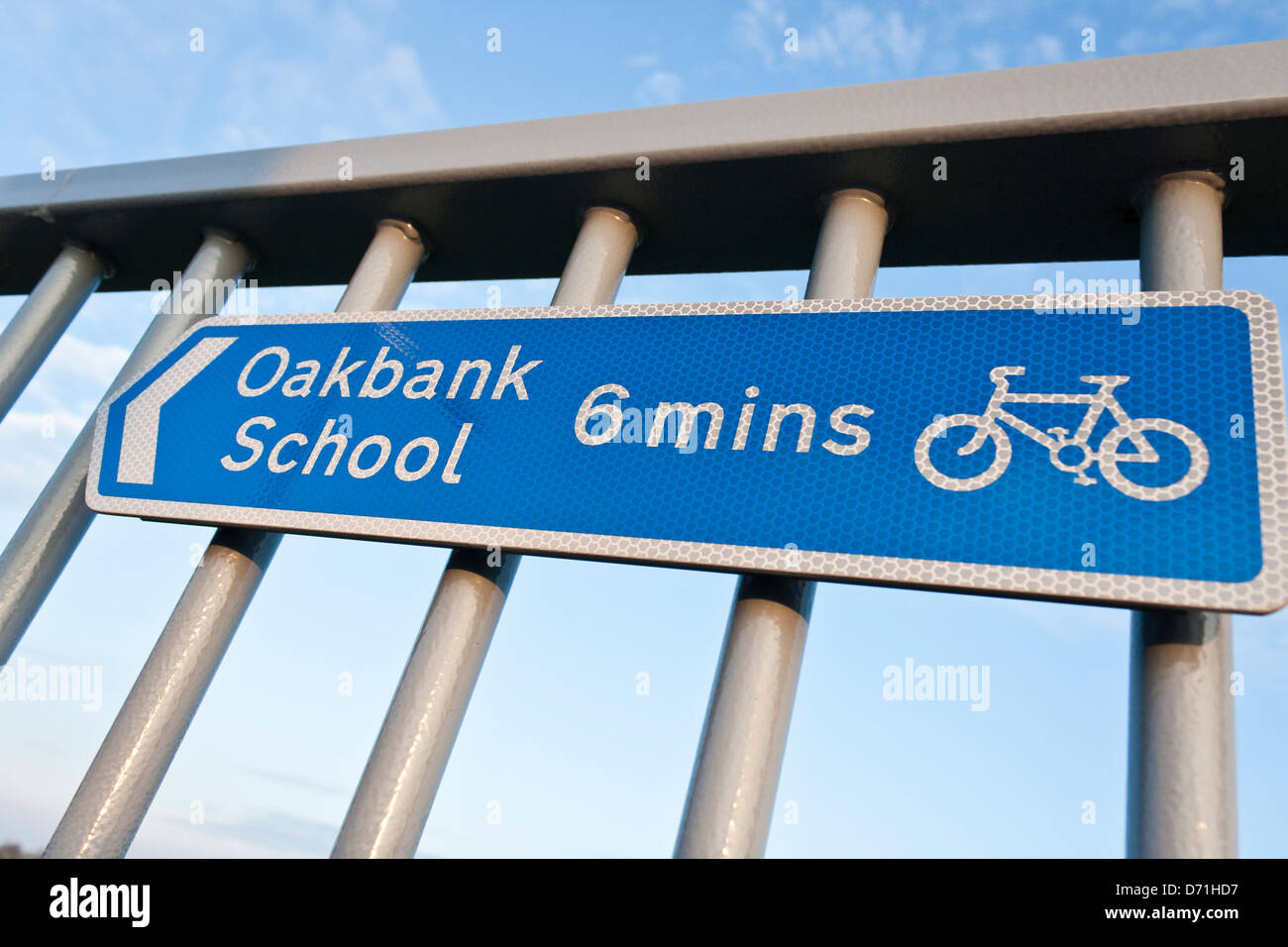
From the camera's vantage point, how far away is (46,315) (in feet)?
13.8

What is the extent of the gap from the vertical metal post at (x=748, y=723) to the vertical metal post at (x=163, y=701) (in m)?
1.72

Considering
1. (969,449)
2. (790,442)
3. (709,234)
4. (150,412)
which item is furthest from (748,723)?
(150,412)

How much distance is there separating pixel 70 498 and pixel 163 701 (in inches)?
48.0

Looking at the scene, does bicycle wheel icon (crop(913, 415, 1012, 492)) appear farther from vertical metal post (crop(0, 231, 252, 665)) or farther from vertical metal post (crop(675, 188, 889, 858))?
vertical metal post (crop(0, 231, 252, 665))

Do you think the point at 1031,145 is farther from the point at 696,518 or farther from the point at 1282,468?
the point at 696,518

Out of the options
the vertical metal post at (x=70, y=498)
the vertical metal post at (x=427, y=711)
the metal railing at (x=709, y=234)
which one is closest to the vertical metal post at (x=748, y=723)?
the metal railing at (x=709, y=234)

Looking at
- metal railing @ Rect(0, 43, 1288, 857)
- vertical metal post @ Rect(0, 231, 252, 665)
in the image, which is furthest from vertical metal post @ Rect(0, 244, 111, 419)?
vertical metal post @ Rect(0, 231, 252, 665)

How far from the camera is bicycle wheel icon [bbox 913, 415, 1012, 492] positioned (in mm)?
2189

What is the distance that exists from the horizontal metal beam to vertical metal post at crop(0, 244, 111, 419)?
0.14 meters

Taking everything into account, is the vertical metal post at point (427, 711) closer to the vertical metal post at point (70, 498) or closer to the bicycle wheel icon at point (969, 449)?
the bicycle wheel icon at point (969, 449)

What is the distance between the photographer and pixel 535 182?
3.44 metres

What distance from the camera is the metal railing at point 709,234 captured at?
2.22m
